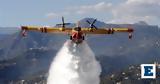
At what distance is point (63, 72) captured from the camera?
614ft

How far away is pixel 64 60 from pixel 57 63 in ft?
30.5

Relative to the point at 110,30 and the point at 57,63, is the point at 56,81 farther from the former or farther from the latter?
the point at 110,30

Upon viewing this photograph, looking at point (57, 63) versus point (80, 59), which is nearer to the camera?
point (80, 59)

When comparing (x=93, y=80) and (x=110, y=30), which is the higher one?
(x=110, y=30)

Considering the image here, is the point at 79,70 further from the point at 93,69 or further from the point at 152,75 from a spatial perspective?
the point at 152,75

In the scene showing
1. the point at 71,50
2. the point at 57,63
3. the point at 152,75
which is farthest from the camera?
the point at 57,63

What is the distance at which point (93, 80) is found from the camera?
7367 inches

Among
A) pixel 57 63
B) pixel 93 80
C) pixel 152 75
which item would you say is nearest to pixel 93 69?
pixel 93 80

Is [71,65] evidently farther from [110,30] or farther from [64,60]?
[110,30]

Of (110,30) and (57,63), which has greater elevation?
(110,30)

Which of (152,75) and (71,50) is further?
(71,50)

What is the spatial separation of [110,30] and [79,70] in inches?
1036

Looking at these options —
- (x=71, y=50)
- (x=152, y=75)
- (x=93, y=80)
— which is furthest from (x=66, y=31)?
(x=152, y=75)

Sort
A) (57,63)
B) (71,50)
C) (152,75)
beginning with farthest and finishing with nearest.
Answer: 1. (57,63)
2. (71,50)
3. (152,75)
